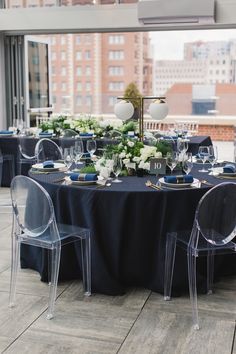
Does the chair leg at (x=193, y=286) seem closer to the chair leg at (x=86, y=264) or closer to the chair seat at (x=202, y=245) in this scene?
the chair seat at (x=202, y=245)

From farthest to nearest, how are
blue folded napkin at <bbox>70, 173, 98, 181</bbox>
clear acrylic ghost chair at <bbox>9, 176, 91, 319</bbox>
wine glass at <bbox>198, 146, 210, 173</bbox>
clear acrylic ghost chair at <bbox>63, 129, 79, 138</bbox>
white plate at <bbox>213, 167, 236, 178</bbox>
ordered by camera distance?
clear acrylic ghost chair at <bbox>63, 129, 79, 138</bbox> → wine glass at <bbox>198, 146, 210, 173</bbox> → white plate at <bbox>213, 167, 236, 178</bbox> → blue folded napkin at <bbox>70, 173, 98, 181</bbox> → clear acrylic ghost chair at <bbox>9, 176, 91, 319</bbox>

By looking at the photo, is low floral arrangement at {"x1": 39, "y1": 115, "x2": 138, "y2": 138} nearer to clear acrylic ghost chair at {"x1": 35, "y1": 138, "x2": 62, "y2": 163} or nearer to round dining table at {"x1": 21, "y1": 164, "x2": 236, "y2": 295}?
clear acrylic ghost chair at {"x1": 35, "y1": 138, "x2": 62, "y2": 163}

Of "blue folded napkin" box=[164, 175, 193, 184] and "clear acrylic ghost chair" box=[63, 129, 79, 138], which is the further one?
"clear acrylic ghost chair" box=[63, 129, 79, 138]

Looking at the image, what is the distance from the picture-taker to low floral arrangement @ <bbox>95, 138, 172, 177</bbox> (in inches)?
152

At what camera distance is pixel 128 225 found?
138 inches

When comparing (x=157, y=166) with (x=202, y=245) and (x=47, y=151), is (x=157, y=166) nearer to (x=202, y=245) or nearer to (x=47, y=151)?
(x=202, y=245)

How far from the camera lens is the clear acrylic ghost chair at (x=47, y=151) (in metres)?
5.48

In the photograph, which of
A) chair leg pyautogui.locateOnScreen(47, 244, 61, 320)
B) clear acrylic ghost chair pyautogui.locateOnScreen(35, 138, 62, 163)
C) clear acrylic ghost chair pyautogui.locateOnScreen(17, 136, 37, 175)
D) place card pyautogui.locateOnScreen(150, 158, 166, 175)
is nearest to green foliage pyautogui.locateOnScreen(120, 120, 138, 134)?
clear acrylic ghost chair pyautogui.locateOnScreen(17, 136, 37, 175)

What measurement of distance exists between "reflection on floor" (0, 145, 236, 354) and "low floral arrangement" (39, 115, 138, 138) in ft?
12.2

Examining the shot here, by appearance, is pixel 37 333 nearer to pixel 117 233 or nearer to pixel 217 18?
pixel 117 233

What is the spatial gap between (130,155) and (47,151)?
2068 mm

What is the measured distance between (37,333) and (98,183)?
1.10m

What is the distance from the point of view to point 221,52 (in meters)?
22.4

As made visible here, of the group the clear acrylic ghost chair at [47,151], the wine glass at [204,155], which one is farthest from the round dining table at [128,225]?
the clear acrylic ghost chair at [47,151]
